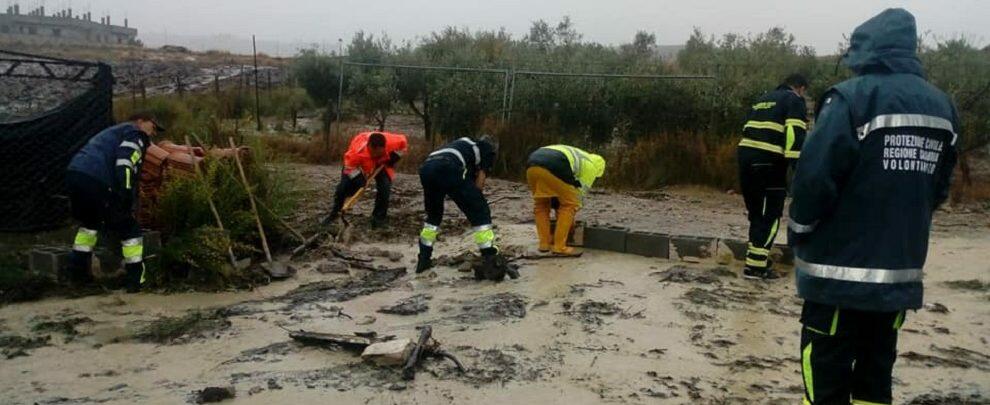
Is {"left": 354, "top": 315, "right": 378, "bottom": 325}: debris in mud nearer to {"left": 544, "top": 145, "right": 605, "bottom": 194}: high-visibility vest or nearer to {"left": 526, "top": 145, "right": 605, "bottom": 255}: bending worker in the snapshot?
{"left": 526, "top": 145, "right": 605, "bottom": 255}: bending worker

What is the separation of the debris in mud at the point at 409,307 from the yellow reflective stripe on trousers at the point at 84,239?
2795 mm

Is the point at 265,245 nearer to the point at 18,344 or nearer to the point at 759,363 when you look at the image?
the point at 18,344

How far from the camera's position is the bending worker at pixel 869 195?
11.0 feet

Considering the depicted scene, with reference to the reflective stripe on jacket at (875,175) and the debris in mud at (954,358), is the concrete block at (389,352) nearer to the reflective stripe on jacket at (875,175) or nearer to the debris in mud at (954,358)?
the reflective stripe on jacket at (875,175)

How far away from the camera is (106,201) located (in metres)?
7.28

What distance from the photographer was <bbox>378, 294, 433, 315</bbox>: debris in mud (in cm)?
656

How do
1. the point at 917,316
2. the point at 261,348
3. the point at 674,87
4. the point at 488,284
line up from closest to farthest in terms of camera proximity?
1. the point at 261,348
2. the point at 917,316
3. the point at 488,284
4. the point at 674,87

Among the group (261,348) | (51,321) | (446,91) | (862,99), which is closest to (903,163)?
(862,99)

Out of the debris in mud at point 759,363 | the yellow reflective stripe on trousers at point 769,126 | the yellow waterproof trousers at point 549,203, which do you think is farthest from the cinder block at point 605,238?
the debris in mud at point 759,363

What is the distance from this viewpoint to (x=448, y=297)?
277 inches

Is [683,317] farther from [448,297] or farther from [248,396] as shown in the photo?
[248,396]

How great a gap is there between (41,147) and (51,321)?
3.47 m

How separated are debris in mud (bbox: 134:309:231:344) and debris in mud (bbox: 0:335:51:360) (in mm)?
628

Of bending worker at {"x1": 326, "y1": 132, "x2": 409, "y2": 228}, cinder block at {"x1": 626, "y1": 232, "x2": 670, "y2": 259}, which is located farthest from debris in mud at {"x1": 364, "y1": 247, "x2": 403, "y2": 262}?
cinder block at {"x1": 626, "y1": 232, "x2": 670, "y2": 259}
